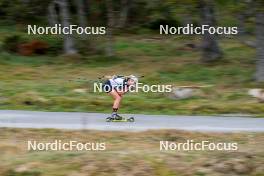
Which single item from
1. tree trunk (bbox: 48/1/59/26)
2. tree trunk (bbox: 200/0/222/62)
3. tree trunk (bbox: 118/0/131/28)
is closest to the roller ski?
tree trunk (bbox: 200/0/222/62)

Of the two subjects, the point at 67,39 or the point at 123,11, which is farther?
the point at 123,11

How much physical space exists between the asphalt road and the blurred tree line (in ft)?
19.7

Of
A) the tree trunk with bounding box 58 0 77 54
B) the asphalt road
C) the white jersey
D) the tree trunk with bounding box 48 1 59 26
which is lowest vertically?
the asphalt road

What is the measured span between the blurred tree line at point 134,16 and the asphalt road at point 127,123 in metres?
5.99

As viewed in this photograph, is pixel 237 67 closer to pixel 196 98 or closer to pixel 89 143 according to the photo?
pixel 196 98

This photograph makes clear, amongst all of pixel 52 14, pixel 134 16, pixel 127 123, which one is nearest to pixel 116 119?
pixel 127 123

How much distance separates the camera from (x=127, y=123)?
1767cm

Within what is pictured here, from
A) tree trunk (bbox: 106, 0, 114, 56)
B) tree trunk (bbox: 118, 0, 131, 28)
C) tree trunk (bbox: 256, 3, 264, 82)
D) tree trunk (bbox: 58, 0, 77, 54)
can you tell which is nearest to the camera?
tree trunk (bbox: 256, 3, 264, 82)

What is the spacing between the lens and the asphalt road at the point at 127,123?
17.1 m

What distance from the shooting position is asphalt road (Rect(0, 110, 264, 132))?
17.1m

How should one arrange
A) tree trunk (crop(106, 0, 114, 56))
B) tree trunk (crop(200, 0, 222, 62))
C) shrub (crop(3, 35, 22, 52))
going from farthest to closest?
shrub (crop(3, 35, 22, 52))
tree trunk (crop(106, 0, 114, 56))
tree trunk (crop(200, 0, 222, 62))

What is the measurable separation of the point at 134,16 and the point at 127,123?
26865mm

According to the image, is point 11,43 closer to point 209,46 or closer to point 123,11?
point 123,11

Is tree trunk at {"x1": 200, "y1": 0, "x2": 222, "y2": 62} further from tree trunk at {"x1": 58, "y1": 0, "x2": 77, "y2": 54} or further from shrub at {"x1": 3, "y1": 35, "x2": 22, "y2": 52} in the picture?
shrub at {"x1": 3, "y1": 35, "x2": 22, "y2": 52}
